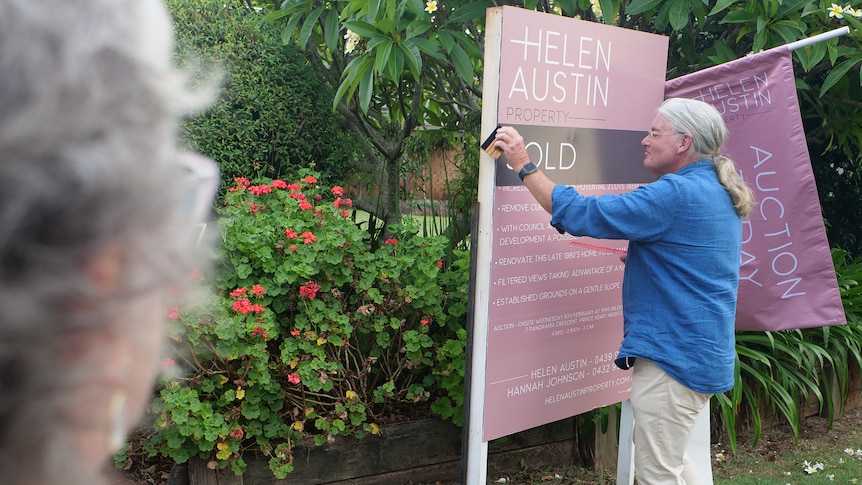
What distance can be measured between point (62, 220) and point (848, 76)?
5136 mm

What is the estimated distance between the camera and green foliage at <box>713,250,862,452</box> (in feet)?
15.0

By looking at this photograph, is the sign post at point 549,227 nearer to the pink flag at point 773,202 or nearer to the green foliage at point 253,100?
the pink flag at point 773,202

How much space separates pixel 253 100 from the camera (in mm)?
4375

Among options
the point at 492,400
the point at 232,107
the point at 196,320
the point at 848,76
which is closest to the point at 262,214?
the point at 196,320

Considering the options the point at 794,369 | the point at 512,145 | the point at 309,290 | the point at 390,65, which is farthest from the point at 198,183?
the point at 794,369

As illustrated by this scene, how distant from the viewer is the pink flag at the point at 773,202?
3.61m

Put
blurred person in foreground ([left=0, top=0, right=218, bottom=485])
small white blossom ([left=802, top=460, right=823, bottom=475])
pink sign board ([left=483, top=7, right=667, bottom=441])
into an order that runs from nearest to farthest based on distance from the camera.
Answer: blurred person in foreground ([left=0, top=0, right=218, bottom=485]) < pink sign board ([left=483, top=7, right=667, bottom=441]) < small white blossom ([left=802, top=460, right=823, bottom=475])

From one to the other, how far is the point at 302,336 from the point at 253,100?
1665 millimetres

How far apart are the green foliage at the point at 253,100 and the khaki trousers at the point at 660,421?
2.14 metres

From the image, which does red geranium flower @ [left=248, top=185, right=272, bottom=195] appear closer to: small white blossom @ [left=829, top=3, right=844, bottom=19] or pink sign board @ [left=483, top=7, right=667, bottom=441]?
pink sign board @ [left=483, top=7, right=667, bottom=441]

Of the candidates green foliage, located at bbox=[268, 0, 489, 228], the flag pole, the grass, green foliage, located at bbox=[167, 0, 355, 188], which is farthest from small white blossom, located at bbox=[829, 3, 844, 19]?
green foliage, located at bbox=[167, 0, 355, 188]

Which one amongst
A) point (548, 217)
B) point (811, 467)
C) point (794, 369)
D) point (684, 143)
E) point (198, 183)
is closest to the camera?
point (198, 183)

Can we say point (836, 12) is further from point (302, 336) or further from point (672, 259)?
point (302, 336)

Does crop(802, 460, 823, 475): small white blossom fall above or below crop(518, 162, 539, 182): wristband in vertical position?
below
